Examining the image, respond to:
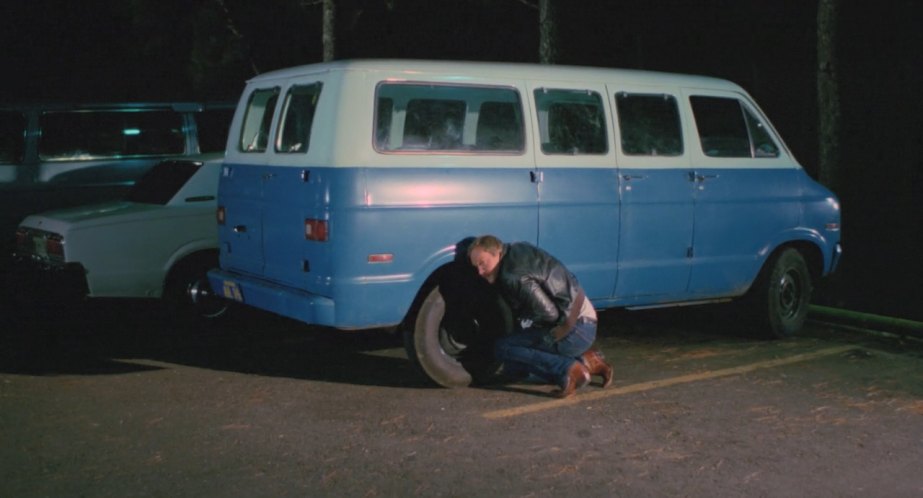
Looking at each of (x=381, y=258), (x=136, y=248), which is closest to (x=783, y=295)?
(x=381, y=258)

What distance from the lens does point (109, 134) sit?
1235cm

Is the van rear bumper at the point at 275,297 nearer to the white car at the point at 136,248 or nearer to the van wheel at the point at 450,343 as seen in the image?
the van wheel at the point at 450,343

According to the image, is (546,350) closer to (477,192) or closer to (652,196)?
(477,192)

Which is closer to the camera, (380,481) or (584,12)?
(380,481)

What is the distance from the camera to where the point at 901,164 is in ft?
56.3

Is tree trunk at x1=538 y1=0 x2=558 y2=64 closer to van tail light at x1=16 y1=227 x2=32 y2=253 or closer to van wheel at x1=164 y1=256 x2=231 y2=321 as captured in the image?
van wheel at x1=164 y1=256 x2=231 y2=321

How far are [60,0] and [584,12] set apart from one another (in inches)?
594

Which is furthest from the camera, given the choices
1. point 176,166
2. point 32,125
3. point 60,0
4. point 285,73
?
point 60,0

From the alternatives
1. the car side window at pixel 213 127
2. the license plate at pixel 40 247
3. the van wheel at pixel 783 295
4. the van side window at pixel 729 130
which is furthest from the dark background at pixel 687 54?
the license plate at pixel 40 247

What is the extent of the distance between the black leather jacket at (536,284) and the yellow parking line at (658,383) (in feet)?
1.70

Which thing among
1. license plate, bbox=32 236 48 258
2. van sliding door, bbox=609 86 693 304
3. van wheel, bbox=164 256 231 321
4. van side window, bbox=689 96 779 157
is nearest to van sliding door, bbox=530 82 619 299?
van sliding door, bbox=609 86 693 304

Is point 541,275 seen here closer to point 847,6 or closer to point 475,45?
point 847,6

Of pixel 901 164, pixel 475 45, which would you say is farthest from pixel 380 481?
pixel 475 45

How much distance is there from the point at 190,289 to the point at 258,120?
6.65 ft
